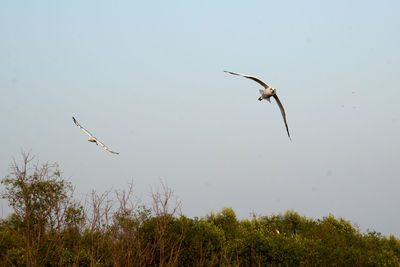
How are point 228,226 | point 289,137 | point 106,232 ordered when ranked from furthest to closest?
point 228,226, point 106,232, point 289,137

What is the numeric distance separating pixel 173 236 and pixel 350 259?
808 cm

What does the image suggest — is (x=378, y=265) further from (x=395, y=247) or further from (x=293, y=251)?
(x=395, y=247)

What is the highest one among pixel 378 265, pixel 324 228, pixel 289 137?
pixel 324 228

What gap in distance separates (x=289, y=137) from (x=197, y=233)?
12.1m

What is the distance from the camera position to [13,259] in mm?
19344

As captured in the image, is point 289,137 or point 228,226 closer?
point 289,137

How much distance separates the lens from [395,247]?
25109 millimetres

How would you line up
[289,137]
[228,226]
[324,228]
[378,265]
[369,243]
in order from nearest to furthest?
[289,137] → [378,265] → [369,243] → [324,228] → [228,226]

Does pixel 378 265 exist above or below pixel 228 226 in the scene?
below

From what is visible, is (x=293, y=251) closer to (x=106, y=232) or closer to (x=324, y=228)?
(x=106, y=232)

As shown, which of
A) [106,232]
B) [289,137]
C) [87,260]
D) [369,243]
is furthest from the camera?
[369,243]

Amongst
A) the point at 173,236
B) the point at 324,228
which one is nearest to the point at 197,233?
the point at 173,236

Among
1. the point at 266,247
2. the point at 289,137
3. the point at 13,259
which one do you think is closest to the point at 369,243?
the point at 266,247

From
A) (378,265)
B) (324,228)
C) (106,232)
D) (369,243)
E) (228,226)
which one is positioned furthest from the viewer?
(228,226)
